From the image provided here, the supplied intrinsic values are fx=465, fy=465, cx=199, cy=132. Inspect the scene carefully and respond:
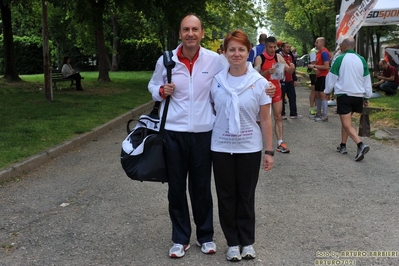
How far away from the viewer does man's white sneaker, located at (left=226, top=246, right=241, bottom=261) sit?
369cm

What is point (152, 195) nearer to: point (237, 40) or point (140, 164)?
point (140, 164)

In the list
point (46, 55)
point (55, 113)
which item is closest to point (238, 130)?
point (55, 113)

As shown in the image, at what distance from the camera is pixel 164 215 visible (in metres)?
4.80

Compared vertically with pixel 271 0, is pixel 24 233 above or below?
below

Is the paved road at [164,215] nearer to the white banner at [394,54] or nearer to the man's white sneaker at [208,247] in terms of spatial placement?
the man's white sneaker at [208,247]

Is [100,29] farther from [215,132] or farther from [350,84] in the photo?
[215,132]

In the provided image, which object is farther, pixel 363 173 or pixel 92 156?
pixel 92 156

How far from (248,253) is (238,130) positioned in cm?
104

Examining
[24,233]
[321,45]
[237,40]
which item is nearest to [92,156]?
[24,233]

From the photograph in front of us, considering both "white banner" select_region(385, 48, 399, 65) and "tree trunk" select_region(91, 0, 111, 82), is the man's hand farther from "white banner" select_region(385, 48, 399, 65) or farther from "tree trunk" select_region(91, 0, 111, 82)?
"white banner" select_region(385, 48, 399, 65)

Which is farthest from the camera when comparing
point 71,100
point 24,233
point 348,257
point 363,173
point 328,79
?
point 71,100

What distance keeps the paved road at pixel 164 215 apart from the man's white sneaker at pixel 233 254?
0.23 ft

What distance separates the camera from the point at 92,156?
7.69 metres

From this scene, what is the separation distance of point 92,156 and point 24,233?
10.9ft
